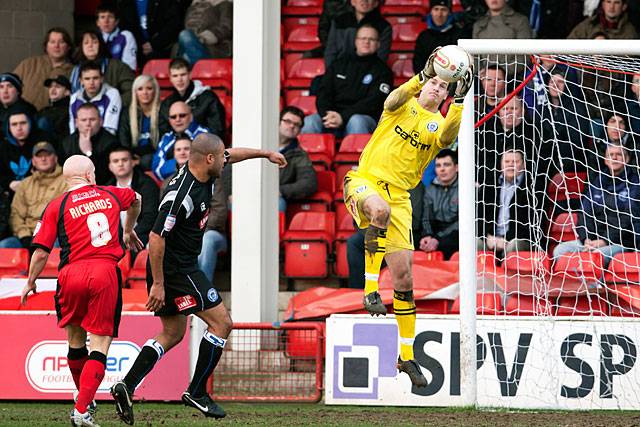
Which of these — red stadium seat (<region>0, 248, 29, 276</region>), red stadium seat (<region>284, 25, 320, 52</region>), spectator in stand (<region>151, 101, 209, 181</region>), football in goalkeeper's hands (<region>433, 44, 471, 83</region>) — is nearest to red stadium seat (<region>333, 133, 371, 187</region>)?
spectator in stand (<region>151, 101, 209, 181</region>)

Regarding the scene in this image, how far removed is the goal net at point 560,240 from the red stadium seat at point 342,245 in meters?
1.37

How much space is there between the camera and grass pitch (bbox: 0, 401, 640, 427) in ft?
28.5

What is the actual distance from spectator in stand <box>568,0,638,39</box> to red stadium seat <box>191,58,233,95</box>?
4118 millimetres

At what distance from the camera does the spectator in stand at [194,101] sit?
13219 mm

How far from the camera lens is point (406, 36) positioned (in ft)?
49.2

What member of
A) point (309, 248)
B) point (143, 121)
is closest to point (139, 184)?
point (143, 121)

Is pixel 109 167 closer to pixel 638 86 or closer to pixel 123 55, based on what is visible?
pixel 123 55

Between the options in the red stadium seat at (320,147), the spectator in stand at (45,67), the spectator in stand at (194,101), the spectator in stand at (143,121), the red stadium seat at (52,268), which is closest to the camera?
the red stadium seat at (52,268)

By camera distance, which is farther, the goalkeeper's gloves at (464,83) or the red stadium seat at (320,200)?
the red stadium seat at (320,200)

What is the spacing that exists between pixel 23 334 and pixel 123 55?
512cm

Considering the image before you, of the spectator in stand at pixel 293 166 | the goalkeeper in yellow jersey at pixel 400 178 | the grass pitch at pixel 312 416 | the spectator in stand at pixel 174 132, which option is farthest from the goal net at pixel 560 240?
the spectator in stand at pixel 174 132

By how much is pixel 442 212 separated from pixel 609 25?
10.9ft

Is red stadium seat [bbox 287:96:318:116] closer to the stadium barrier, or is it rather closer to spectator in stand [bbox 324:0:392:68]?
spectator in stand [bbox 324:0:392:68]

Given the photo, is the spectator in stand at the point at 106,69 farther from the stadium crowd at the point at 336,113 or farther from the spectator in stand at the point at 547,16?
the spectator in stand at the point at 547,16
